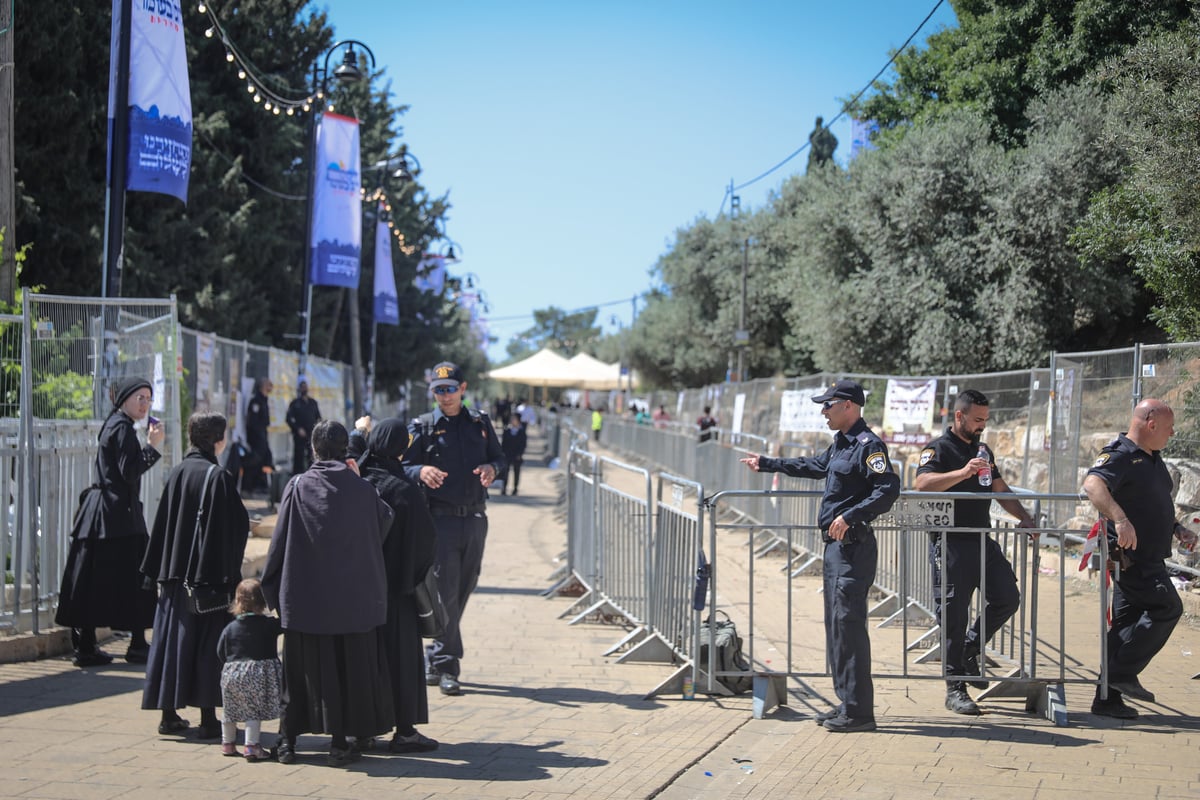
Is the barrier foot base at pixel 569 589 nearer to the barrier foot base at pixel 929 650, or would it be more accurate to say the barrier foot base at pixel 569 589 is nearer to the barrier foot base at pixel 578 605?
the barrier foot base at pixel 578 605

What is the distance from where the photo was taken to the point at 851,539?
621cm

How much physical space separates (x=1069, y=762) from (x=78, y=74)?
19632 mm

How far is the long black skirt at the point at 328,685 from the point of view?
5.55 metres

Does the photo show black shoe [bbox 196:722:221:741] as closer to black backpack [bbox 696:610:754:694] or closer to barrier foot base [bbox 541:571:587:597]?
black backpack [bbox 696:610:754:694]

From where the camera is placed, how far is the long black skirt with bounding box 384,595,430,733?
Answer: 5.89m

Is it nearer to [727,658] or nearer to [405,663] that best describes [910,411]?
[727,658]

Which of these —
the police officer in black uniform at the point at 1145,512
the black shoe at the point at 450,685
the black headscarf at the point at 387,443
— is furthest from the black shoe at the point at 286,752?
the police officer in black uniform at the point at 1145,512

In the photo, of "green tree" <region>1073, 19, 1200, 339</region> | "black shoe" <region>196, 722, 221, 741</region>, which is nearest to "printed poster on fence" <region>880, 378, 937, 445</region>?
"green tree" <region>1073, 19, 1200, 339</region>

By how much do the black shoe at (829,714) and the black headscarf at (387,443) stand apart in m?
2.78

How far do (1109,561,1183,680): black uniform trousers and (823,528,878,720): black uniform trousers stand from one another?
154 centimetres

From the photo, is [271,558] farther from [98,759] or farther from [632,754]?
[632,754]

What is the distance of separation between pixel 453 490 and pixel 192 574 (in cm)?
201

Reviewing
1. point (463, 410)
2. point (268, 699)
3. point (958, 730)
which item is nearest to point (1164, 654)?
point (958, 730)

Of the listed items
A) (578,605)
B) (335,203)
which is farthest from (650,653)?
(335,203)
